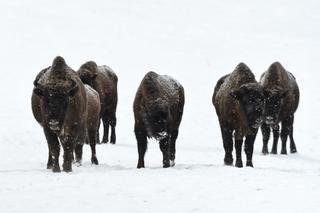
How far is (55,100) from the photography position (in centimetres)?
1274

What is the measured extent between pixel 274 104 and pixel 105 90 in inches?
222

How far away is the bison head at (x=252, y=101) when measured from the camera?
533 inches

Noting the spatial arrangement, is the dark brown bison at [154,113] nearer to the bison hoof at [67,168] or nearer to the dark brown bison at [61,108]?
the dark brown bison at [61,108]

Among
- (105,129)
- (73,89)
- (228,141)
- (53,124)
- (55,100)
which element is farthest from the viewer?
(105,129)

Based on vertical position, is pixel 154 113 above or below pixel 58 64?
below

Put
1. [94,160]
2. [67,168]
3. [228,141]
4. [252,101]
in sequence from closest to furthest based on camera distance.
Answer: [67,168] < [252,101] < [228,141] < [94,160]

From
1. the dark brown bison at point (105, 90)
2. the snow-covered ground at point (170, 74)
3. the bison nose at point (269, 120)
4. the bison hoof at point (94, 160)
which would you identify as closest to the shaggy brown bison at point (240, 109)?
the snow-covered ground at point (170, 74)

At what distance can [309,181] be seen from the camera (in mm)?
11062

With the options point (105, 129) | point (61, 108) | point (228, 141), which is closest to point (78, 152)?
point (61, 108)

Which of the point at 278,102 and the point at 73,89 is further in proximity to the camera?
the point at 278,102

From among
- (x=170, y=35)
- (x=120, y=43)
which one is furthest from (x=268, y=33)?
(x=120, y=43)

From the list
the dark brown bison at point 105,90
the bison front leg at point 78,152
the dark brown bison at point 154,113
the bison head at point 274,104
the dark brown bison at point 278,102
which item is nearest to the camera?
the dark brown bison at point 154,113

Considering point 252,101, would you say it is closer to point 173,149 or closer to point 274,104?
point 173,149

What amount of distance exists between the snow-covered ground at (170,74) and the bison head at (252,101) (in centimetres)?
111
